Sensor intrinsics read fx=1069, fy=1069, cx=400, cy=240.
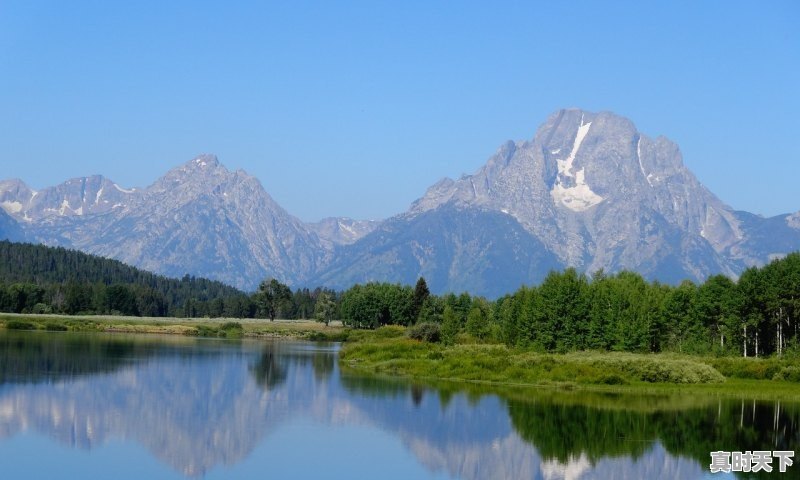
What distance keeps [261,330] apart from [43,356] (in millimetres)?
96280

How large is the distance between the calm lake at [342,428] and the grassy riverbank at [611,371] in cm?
596

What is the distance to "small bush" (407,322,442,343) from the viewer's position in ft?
447

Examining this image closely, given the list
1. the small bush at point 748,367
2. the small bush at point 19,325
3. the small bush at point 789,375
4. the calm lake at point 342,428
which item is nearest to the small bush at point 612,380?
the calm lake at point 342,428

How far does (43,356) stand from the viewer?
334ft

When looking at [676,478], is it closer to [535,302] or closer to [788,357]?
[788,357]

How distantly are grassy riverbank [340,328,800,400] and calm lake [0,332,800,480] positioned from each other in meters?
5.96

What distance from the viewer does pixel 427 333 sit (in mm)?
136000

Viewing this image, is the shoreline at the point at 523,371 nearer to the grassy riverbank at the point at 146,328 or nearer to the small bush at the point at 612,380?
the small bush at the point at 612,380

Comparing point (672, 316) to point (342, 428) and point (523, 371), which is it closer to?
point (523, 371)

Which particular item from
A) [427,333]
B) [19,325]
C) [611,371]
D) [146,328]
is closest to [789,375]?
[611,371]

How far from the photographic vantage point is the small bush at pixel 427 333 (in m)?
136

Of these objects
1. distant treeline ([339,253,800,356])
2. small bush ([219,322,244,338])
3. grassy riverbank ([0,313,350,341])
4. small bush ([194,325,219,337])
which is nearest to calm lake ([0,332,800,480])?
distant treeline ([339,253,800,356])

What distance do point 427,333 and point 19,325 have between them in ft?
230

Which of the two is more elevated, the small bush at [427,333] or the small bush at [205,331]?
the small bush at [427,333]
